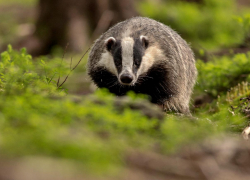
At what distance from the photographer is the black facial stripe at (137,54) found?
4.21 m

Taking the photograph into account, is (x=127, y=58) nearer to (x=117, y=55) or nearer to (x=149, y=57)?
(x=117, y=55)

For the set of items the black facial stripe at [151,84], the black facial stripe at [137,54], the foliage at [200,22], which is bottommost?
the black facial stripe at [151,84]

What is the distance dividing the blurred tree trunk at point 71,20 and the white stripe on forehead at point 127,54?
5328 mm

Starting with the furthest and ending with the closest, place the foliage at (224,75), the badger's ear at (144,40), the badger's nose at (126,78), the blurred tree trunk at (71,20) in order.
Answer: the blurred tree trunk at (71,20)
the foliage at (224,75)
the badger's ear at (144,40)
the badger's nose at (126,78)

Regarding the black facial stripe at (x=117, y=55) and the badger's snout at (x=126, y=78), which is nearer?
the badger's snout at (x=126, y=78)

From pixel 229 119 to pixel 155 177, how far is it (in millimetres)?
1990

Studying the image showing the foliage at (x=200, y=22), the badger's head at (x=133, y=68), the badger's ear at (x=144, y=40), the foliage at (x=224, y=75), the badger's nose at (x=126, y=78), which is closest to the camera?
the badger's nose at (x=126, y=78)

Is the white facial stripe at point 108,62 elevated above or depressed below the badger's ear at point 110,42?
below

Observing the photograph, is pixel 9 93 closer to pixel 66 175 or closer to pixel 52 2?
pixel 66 175

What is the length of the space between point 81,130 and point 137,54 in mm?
1881

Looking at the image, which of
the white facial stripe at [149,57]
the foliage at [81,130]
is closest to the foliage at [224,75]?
the white facial stripe at [149,57]

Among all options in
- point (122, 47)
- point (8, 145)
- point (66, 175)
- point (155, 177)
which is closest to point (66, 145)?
point (66, 175)

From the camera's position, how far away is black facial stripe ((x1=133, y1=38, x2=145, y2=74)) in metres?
4.21

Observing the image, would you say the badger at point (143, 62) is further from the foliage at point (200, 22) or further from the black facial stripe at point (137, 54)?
the foliage at point (200, 22)
